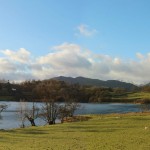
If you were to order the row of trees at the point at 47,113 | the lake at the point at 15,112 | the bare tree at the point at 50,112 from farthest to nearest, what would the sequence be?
the lake at the point at 15,112 < the bare tree at the point at 50,112 < the row of trees at the point at 47,113

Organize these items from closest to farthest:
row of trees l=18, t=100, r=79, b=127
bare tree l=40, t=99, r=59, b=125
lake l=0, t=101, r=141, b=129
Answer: row of trees l=18, t=100, r=79, b=127, bare tree l=40, t=99, r=59, b=125, lake l=0, t=101, r=141, b=129

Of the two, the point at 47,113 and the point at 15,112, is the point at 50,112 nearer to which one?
the point at 47,113

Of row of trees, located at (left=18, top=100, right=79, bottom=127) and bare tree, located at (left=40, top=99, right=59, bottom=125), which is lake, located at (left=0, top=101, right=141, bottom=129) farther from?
bare tree, located at (left=40, top=99, right=59, bottom=125)

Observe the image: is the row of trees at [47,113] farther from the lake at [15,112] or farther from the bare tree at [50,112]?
the lake at [15,112]

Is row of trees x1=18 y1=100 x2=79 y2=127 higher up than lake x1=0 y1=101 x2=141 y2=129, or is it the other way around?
row of trees x1=18 y1=100 x2=79 y2=127

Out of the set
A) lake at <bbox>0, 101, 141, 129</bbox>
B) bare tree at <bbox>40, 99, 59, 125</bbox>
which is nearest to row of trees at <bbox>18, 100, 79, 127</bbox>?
bare tree at <bbox>40, 99, 59, 125</bbox>

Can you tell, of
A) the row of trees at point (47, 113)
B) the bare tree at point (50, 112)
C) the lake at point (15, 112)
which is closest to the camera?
the row of trees at point (47, 113)

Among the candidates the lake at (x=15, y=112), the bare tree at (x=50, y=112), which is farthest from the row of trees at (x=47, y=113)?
the lake at (x=15, y=112)

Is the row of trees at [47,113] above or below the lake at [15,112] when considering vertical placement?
above

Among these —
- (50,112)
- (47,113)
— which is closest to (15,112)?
(50,112)

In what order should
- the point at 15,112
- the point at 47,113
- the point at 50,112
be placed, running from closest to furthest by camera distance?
the point at 47,113 < the point at 50,112 < the point at 15,112

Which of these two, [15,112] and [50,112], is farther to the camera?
[15,112]

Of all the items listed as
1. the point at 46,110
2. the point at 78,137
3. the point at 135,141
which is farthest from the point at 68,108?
the point at 135,141

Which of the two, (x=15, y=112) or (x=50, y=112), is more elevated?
(x=50, y=112)
